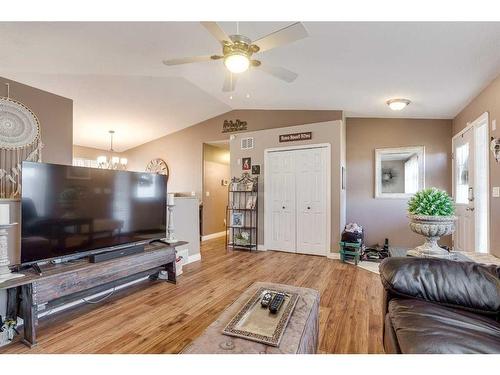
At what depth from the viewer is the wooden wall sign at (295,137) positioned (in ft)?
15.8

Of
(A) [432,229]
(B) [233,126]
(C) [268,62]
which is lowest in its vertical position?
(A) [432,229]

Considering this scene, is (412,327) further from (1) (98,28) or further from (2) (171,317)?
(1) (98,28)

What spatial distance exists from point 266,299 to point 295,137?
3.73 metres

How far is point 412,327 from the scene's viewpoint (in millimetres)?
1304

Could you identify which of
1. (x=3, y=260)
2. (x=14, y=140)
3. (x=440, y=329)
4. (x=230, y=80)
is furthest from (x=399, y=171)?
(x=14, y=140)

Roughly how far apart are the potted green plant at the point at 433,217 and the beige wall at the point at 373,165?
3270 millimetres

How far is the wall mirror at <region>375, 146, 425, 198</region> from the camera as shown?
15.8 ft

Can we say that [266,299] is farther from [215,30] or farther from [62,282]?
[215,30]

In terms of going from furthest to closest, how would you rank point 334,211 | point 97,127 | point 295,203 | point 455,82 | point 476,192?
point 97,127, point 295,203, point 334,211, point 476,192, point 455,82

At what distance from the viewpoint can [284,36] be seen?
2.06 meters

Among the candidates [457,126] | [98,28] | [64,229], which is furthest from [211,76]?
[457,126]

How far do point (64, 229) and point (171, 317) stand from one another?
49.7 inches

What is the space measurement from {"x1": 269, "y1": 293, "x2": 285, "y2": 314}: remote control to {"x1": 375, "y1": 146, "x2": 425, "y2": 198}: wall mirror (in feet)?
13.5
